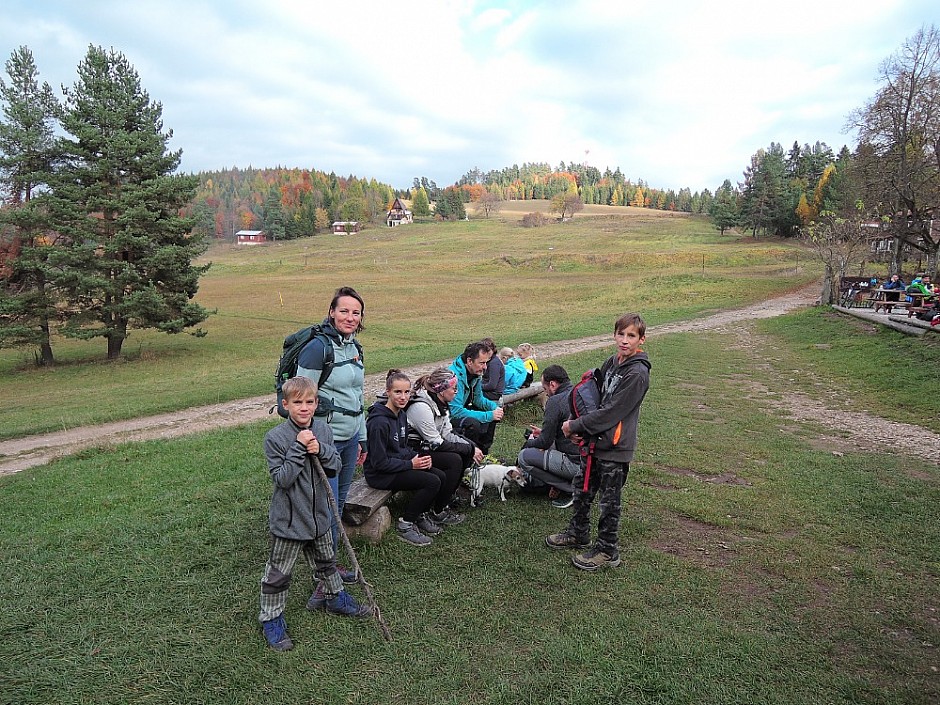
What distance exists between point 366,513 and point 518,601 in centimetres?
147

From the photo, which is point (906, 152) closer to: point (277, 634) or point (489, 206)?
point (277, 634)

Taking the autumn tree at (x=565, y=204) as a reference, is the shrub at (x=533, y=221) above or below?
below

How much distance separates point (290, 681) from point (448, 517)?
7.39 feet

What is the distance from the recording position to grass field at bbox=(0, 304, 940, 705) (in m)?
3.28

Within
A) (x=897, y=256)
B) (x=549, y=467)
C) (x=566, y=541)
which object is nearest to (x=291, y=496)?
(x=566, y=541)

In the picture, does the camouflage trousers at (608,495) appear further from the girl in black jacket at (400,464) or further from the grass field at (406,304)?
the grass field at (406,304)

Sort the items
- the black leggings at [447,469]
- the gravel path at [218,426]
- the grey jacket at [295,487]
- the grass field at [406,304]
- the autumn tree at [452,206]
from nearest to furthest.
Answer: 1. the grey jacket at [295,487]
2. the black leggings at [447,469]
3. the gravel path at [218,426]
4. the grass field at [406,304]
5. the autumn tree at [452,206]

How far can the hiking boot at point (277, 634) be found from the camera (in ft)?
11.7

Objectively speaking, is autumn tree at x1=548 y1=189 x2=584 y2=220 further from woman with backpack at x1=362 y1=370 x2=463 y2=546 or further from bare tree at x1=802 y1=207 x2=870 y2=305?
woman with backpack at x1=362 y1=370 x2=463 y2=546

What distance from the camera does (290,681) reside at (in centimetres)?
330

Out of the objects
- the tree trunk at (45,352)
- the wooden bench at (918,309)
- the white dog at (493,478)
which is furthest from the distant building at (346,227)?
the white dog at (493,478)

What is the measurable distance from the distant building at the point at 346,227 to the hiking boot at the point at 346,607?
116 metres

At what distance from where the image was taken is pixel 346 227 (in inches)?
4535

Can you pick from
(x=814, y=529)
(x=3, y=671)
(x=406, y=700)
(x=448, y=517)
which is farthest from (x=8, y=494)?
(x=814, y=529)
